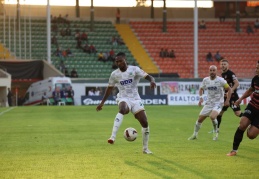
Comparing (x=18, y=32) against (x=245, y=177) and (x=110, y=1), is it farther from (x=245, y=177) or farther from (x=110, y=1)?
(x=245, y=177)

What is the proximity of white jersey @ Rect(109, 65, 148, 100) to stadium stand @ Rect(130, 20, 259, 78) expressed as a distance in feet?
158

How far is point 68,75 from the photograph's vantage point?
60.2 meters

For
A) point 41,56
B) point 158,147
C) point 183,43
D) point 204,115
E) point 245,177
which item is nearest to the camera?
point 245,177

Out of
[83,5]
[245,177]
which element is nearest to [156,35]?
[83,5]

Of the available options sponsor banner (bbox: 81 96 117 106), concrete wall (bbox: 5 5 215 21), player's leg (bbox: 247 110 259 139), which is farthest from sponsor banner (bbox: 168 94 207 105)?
player's leg (bbox: 247 110 259 139)

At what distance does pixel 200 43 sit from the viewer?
6988 centimetres

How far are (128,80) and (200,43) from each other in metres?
54.9

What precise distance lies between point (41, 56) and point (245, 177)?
52622mm

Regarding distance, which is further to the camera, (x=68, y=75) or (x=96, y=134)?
(x=68, y=75)

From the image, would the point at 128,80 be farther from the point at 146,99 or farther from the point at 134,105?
the point at 146,99

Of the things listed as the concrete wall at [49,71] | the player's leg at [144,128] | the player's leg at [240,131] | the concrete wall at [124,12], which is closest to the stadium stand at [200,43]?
the concrete wall at [124,12]

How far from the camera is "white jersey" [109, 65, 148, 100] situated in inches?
615

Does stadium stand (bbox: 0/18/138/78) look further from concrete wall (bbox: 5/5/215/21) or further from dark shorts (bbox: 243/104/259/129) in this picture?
dark shorts (bbox: 243/104/259/129)

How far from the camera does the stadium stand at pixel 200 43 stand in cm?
6581
